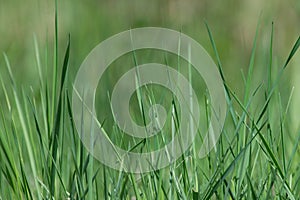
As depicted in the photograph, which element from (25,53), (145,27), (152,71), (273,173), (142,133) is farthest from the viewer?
(145,27)

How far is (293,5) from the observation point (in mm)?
3023

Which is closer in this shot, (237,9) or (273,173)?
(273,173)

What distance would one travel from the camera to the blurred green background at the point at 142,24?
2.44 m

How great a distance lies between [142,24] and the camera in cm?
295

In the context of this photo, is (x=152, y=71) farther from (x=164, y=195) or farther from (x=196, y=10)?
(x=196, y=10)

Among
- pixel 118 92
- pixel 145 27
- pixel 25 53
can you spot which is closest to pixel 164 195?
pixel 118 92

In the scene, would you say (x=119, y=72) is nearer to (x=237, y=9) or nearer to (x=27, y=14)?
(x=27, y=14)

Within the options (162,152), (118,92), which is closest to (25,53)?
(118,92)

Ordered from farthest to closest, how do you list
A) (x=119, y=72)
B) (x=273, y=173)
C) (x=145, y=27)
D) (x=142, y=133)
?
(x=145, y=27)
(x=119, y=72)
(x=142, y=133)
(x=273, y=173)

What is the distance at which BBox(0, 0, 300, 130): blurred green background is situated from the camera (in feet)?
8.02

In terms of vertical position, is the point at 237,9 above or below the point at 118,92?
above

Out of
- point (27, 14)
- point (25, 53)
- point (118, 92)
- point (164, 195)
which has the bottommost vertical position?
point (164, 195)

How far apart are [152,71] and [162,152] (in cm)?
48

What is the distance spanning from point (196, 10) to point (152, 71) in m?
1.70
